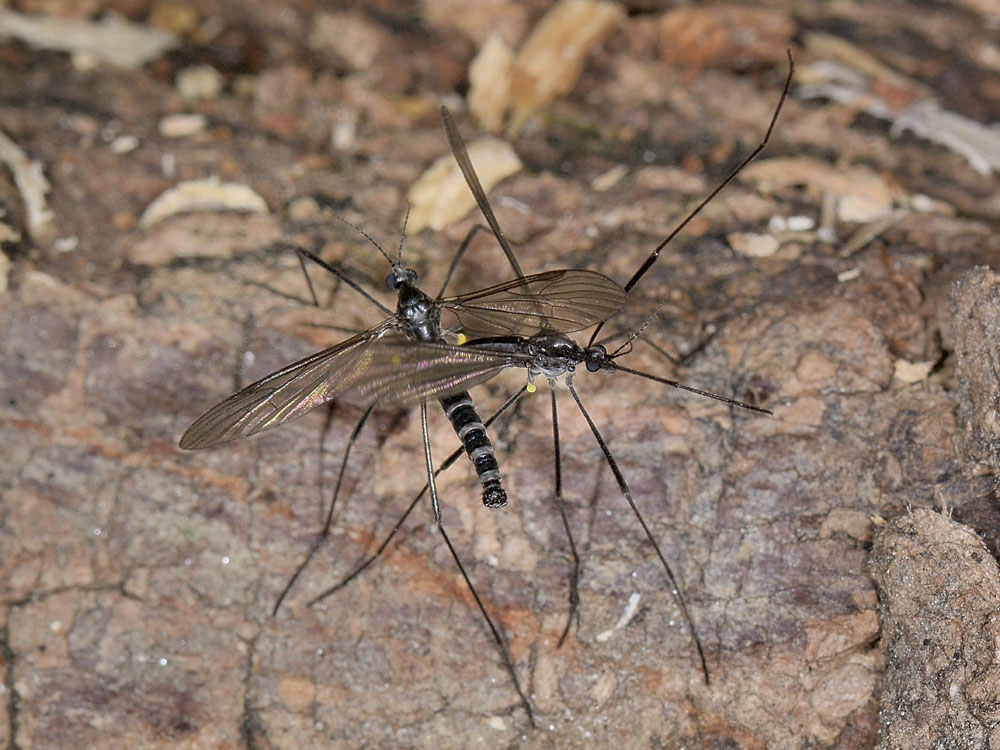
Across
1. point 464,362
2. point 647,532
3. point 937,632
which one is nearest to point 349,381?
point 464,362

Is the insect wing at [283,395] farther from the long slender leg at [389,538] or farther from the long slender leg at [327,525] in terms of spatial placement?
the long slender leg at [389,538]

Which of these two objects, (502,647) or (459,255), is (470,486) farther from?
(459,255)

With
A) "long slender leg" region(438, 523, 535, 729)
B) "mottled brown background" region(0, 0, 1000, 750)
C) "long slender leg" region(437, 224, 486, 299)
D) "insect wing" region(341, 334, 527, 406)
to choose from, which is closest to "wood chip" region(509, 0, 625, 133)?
"mottled brown background" region(0, 0, 1000, 750)

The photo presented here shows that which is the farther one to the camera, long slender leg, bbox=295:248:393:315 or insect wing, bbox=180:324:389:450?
long slender leg, bbox=295:248:393:315

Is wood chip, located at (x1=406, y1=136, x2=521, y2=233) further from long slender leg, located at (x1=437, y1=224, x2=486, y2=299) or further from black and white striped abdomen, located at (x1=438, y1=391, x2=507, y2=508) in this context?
black and white striped abdomen, located at (x1=438, y1=391, x2=507, y2=508)

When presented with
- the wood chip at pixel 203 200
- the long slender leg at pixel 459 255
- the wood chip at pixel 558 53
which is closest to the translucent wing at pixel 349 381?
the long slender leg at pixel 459 255

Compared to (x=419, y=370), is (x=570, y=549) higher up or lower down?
lower down

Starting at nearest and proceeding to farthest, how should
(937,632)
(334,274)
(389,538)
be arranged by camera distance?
(937,632), (389,538), (334,274)
